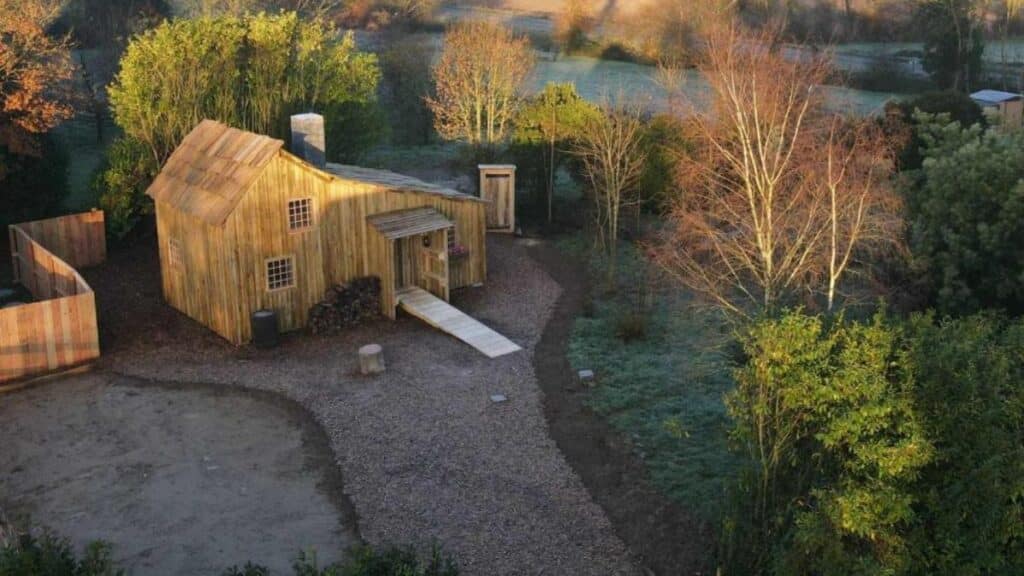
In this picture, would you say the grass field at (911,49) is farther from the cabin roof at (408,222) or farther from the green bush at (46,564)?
the green bush at (46,564)

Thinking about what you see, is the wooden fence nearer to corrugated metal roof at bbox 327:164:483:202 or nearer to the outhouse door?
corrugated metal roof at bbox 327:164:483:202

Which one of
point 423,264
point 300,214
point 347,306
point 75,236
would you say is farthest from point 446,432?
point 75,236

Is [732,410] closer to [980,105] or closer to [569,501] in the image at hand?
[569,501]

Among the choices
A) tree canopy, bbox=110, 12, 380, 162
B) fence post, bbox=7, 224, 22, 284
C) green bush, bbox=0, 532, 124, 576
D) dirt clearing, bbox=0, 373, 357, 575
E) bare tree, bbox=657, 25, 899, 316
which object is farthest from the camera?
tree canopy, bbox=110, 12, 380, 162

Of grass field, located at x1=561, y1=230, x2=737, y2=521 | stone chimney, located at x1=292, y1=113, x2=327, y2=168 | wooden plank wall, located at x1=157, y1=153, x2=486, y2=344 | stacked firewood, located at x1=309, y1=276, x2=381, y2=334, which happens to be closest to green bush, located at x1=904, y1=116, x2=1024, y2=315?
grass field, located at x1=561, y1=230, x2=737, y2=521

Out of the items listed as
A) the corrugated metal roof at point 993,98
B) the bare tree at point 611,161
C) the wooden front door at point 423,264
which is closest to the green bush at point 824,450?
the wooden front door at point 423,264

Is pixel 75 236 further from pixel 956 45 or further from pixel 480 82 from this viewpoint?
pixel 956 45

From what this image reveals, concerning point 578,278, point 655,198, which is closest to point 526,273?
point 578,278
